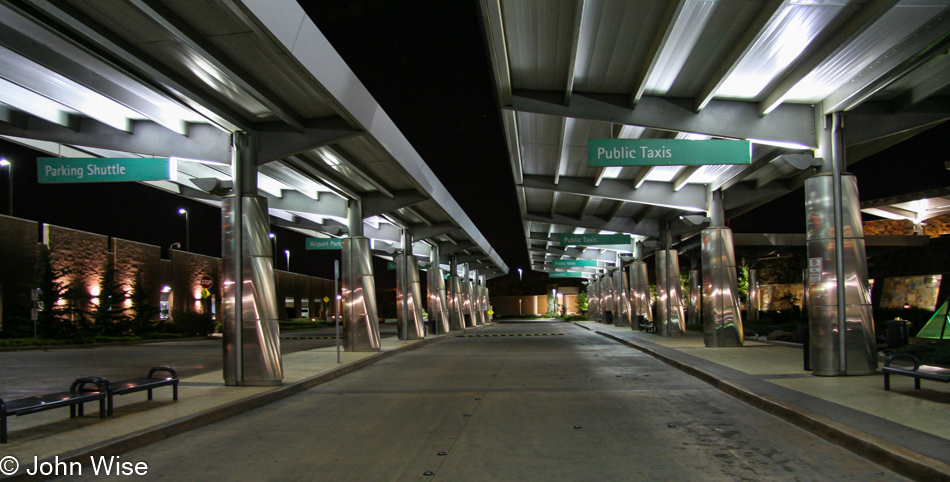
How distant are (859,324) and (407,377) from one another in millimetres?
9487

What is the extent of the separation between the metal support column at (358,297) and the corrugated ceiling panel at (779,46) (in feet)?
41.4

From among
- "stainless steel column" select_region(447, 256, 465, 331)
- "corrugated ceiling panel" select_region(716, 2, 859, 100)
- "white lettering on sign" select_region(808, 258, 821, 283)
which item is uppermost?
"corrugated ceiling panel" select_region(716, 2, 859, 100)

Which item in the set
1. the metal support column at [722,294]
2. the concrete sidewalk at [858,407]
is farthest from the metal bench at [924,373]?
the metal support column at [722,294]

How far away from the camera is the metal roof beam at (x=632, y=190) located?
24.4 meters

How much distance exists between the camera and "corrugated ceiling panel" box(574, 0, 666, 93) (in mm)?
11586

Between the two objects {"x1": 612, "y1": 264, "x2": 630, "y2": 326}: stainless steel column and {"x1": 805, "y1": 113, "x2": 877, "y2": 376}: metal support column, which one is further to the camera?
{"x1": 612, "y1": 264, "x2": 630, "y2": 326}: stainless steel column

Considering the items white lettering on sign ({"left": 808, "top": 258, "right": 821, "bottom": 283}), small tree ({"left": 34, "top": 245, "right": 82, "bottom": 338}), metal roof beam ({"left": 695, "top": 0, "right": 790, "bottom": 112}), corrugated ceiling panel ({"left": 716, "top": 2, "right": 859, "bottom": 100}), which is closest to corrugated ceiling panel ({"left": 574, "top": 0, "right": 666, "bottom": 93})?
metal roof beam ({"left": 695, "top": 0, "right": 790, "bottom": 112})

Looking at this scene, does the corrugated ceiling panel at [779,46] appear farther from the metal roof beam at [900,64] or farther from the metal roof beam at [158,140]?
the metal roof beam at [158,140]

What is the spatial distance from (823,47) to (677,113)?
3872 millimetres

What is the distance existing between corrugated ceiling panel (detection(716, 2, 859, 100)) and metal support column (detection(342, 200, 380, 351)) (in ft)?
41.4

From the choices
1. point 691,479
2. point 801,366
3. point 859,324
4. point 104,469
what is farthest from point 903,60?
point 104,469

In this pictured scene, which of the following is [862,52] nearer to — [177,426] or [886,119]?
[886,119]

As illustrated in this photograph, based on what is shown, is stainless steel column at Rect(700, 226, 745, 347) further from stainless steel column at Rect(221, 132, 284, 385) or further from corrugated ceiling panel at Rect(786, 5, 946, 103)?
stainless steel column at Rect(221, 132, 284, 385)

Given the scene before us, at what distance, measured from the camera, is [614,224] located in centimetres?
3344
